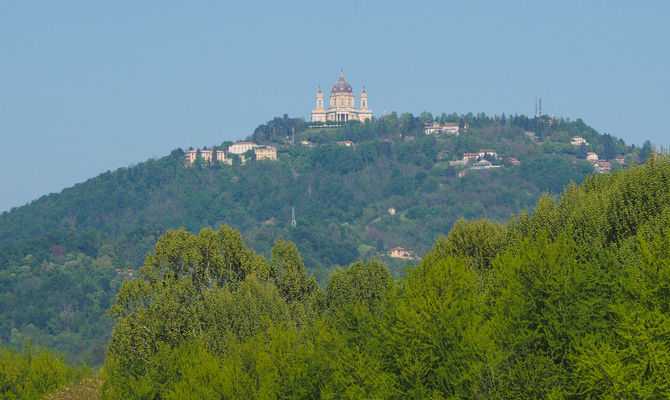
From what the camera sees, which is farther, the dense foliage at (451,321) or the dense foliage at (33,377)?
the dense foliage at (33,377)

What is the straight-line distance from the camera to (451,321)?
4325cm

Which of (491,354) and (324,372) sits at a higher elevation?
(491,354)

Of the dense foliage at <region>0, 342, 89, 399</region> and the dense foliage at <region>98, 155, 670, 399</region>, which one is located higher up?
the dense foliage at <region>98, 155, 670, 399</region>

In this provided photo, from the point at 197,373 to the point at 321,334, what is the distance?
6.52m

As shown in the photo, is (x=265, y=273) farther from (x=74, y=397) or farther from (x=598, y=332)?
(x=598, y=332)

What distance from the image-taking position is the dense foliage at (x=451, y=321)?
3712 centimetres

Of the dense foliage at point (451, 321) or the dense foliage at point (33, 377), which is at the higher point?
the dense foliage at point (451, 321)

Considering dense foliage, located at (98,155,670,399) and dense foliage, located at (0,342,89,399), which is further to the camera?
dense foliage, located at (0,342,89,399)

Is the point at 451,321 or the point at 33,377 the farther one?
the point at 33,377

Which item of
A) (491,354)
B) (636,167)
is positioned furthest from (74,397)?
(636,167)

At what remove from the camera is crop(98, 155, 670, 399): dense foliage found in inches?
1462

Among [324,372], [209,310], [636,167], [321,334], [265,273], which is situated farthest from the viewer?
[265,273]

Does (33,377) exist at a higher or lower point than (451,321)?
lower

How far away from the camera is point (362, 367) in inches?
1740
